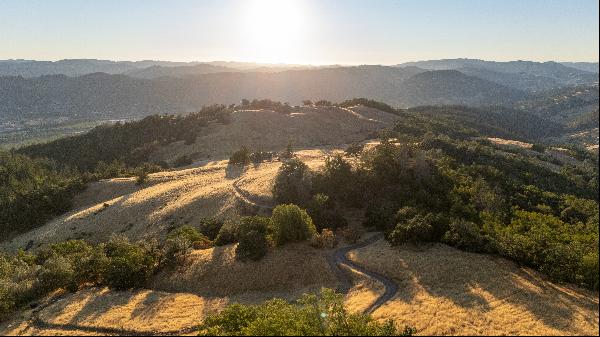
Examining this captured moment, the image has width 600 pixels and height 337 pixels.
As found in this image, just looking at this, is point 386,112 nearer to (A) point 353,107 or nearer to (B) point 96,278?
(A) point 353,107

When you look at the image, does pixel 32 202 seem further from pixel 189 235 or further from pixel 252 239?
pixel 252 239

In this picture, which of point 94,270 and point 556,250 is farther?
point 94,270

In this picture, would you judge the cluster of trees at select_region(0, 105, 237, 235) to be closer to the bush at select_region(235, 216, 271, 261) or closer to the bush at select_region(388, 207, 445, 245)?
the bush at select_region(235, 216, 271, 261)

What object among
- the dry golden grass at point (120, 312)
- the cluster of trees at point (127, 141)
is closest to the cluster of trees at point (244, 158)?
the cluster of trees at point (127, 141)

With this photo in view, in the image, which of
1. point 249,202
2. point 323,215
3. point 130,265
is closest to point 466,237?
point 323,215

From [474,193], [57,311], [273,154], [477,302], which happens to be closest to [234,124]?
[273,154]

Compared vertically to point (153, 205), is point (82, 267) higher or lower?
higher

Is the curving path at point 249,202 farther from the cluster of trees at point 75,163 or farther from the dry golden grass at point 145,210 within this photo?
the cluster of trees at point 75,163
